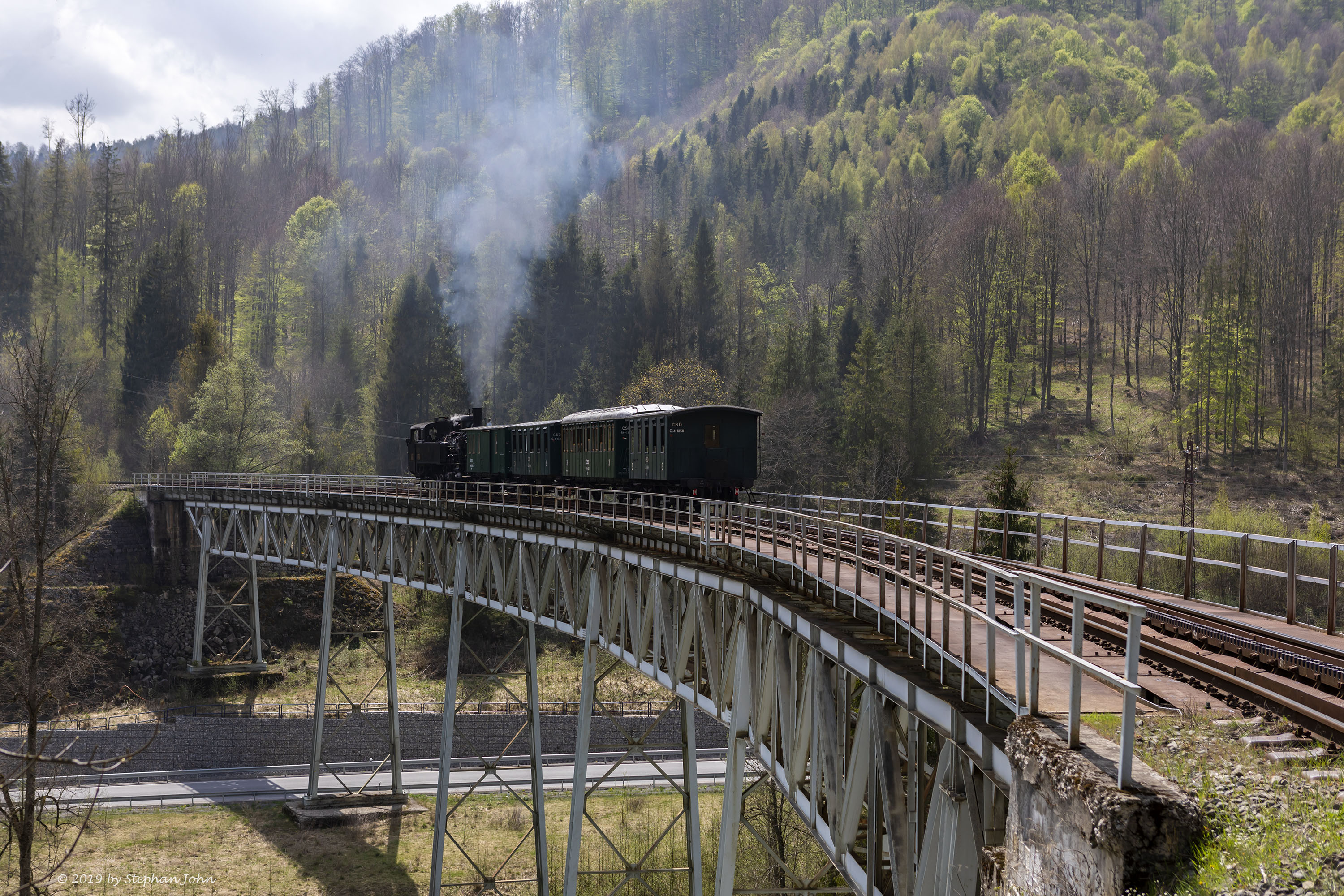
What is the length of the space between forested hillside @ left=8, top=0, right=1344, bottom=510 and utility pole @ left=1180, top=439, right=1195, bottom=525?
22.6 feet

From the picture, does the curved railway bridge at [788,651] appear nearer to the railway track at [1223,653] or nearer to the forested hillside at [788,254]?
the railway track at [1223,653]

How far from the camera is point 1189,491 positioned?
4484 cm

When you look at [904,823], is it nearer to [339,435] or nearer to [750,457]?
[750,457]

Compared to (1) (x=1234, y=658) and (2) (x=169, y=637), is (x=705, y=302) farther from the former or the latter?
(1) (x=1234, y=658)

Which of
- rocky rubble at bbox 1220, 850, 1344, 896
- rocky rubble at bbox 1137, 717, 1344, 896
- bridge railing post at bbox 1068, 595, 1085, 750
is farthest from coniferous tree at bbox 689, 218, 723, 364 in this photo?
rocky rubble at bbox 1220, 850, 1344, 896

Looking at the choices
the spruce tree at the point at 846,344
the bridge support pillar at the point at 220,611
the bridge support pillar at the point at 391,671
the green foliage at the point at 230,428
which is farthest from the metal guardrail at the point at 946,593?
the spruce tree at the point at 846,344

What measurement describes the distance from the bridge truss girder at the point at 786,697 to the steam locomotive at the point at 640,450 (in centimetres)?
414

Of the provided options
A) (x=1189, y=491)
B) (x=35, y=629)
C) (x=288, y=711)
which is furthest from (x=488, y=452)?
(x=1189, y=491)

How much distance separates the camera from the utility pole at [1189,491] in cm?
3559

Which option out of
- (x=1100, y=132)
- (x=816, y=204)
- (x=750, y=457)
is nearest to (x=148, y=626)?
(x=750, y=457)

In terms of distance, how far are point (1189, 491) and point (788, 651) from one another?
39.2 m

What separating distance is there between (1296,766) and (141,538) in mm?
50897

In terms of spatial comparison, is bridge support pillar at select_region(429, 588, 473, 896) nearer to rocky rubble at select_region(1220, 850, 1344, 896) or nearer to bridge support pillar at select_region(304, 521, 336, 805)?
bridge support pillar at select_region(304, 521, 336, 805)

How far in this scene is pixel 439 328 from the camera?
233 feet
